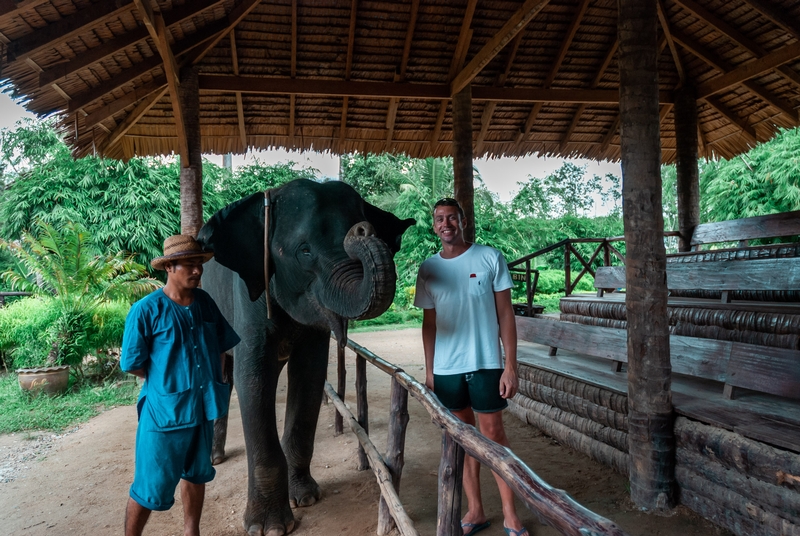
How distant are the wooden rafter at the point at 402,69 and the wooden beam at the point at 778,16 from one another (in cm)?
363

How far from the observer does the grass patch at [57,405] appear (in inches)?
237

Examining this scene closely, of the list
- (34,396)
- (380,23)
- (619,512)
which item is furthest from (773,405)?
(34,396)

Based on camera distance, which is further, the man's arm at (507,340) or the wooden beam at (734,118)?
the wooden beam at (734,118)

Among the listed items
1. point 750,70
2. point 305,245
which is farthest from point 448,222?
point 750,70

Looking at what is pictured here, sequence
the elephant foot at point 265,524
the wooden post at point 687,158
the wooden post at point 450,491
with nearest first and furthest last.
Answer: the wooden post at point 450,491
the elephant foot at point 265,524
the wooden post at point 687,158

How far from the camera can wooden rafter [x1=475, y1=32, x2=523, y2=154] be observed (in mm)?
7009

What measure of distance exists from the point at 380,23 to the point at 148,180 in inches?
384

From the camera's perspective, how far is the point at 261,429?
10.7 feet

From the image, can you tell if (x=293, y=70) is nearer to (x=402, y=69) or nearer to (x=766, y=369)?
(x=402, y=69)

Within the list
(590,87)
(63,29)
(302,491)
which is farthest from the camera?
(590,87)

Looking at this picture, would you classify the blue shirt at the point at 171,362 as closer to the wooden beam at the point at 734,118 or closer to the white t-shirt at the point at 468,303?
the white t-shirt at the point at 468,303

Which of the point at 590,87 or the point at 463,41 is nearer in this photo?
the point at 463,41

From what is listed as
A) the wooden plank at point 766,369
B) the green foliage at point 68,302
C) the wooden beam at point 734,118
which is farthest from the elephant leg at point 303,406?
the wooden beam at point 734,118

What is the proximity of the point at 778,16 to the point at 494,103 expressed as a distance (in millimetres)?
3314
